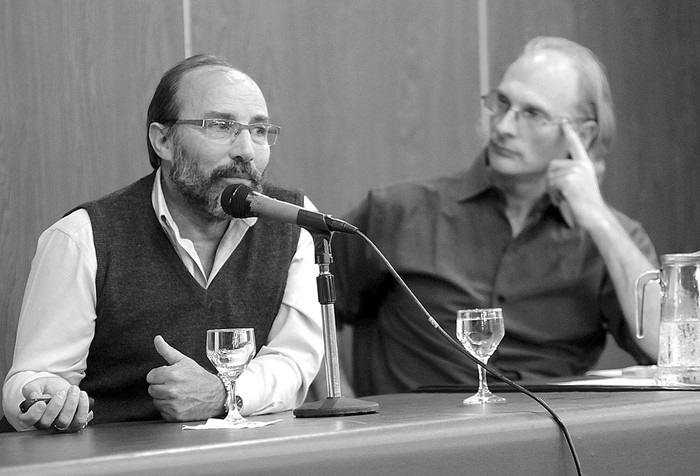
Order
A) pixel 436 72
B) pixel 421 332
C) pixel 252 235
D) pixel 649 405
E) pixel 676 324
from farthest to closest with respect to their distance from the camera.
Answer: pixel 436 72
pixel 421 332
pixel 252 235
pixel 676 324
pixel 649 405

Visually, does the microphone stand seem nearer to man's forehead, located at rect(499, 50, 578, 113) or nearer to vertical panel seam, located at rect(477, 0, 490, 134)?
man's forehead, located at rect(499, 50, 578, 113)

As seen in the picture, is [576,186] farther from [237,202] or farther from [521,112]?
[237,202]

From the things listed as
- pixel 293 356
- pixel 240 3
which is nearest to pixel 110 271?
pixel 293 356

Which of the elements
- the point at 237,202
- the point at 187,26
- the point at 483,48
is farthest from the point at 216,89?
the point at 483,48

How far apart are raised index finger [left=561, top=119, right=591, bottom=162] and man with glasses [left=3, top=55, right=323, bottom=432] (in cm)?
92

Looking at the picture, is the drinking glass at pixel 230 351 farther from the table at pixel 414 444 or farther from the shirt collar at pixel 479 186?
the shirt collar at pixel 479 186

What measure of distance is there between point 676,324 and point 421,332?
0.95 metres

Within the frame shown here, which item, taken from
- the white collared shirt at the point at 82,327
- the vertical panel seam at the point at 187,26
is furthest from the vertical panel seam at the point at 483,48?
the white collared shirt at the point at 82,327

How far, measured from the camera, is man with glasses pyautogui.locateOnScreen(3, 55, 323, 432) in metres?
2.01

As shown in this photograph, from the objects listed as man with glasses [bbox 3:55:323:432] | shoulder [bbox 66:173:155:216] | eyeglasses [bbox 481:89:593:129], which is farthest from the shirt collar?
shoulder [bbox 66:173:155:216]

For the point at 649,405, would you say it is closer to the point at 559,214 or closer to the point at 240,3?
the point at 559,214

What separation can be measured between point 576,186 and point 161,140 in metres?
1.11

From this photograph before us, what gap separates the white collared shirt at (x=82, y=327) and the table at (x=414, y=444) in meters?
0.26

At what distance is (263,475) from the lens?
1.19 metres
